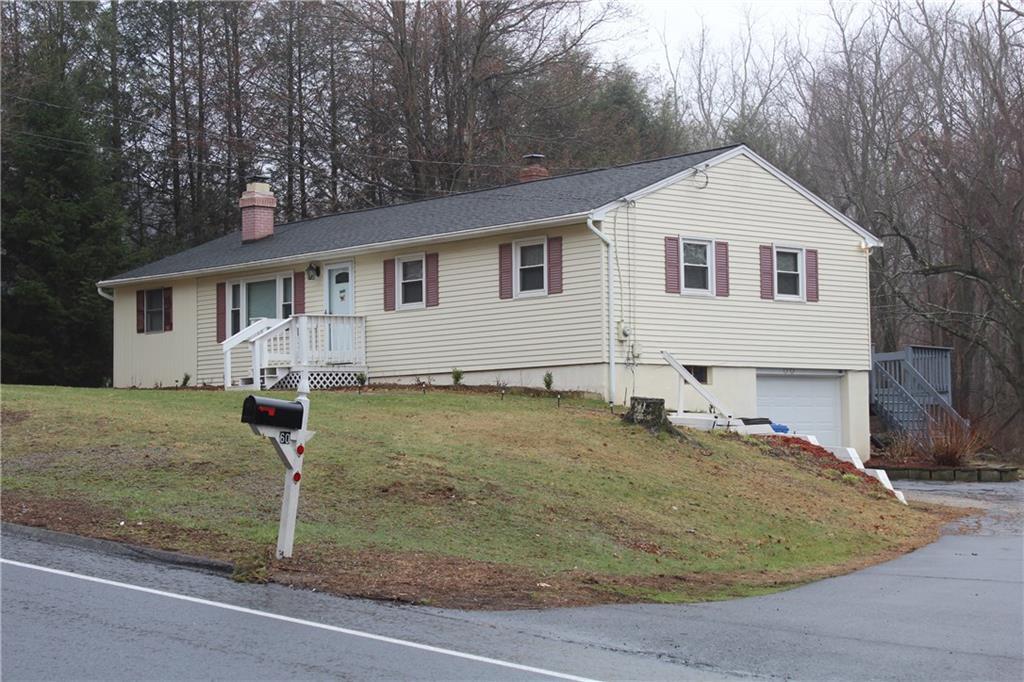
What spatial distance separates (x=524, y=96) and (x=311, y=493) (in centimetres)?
3048

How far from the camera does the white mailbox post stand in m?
10.4

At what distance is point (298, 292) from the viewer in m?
28.8

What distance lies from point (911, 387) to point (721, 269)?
8.53 m

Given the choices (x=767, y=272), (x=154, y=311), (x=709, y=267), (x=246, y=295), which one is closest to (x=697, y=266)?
(x=709, y=267)

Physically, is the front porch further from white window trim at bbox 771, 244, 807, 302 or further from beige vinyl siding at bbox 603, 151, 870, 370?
white window trim at bbox 771, 244, 807, 302

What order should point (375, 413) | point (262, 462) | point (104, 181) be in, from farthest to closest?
point (104, 181), point (375, 413), point (262, 462)

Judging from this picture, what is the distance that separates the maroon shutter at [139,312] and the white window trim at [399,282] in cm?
890

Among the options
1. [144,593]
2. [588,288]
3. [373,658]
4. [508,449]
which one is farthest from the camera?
[588,288]

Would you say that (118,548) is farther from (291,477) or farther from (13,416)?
(13,416)

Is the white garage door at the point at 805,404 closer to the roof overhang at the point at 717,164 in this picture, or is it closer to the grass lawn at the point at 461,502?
the roof overhang at the point at 717,164

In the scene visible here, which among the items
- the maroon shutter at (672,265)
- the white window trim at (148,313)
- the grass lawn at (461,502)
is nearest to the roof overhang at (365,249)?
the white window trim at (148,313)

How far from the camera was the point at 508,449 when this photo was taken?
52.7ft

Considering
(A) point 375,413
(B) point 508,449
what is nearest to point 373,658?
(B) point 508,449

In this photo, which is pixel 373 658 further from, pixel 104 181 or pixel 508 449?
pixel 104 181
